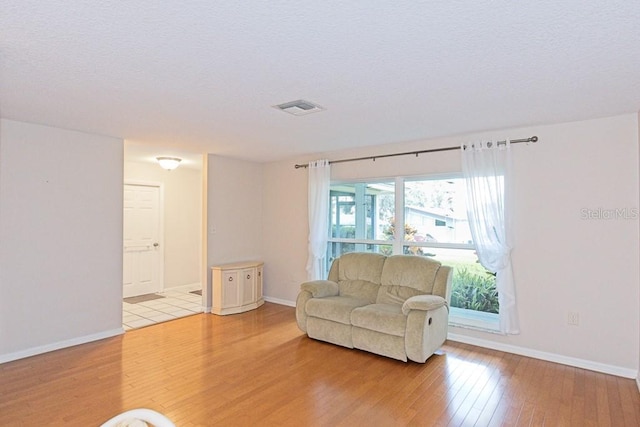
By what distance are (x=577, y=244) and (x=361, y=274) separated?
7.55 ft

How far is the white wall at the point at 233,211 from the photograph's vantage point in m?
5.48

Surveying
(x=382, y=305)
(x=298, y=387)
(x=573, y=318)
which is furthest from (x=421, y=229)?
(x=298, y=387)

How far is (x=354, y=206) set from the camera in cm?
526

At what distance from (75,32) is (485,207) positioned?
3.85 meters

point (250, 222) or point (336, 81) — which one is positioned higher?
point (336, 81)

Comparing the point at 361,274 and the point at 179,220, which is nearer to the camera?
the point at 361,274

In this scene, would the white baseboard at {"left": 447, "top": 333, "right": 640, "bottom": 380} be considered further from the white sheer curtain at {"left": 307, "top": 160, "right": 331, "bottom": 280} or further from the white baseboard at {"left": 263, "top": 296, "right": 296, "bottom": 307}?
the white baseboard at {"left": 263, "top": 296, "right": 296, "bottom": 307}

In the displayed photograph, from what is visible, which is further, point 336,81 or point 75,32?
point 336,81

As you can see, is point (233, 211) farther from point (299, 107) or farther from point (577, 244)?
point (577, 244)

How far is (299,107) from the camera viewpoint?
311 cm

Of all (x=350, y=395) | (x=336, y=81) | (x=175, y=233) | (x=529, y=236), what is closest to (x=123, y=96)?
(x=336, y=81)

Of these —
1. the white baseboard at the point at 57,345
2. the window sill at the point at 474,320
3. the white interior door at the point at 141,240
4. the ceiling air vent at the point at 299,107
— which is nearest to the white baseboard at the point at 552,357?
the window sill at the point at 474,320

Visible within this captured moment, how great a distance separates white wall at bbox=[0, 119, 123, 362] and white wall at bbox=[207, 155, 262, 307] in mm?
1361

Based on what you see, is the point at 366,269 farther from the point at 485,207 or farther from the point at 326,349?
the point at 485,207
